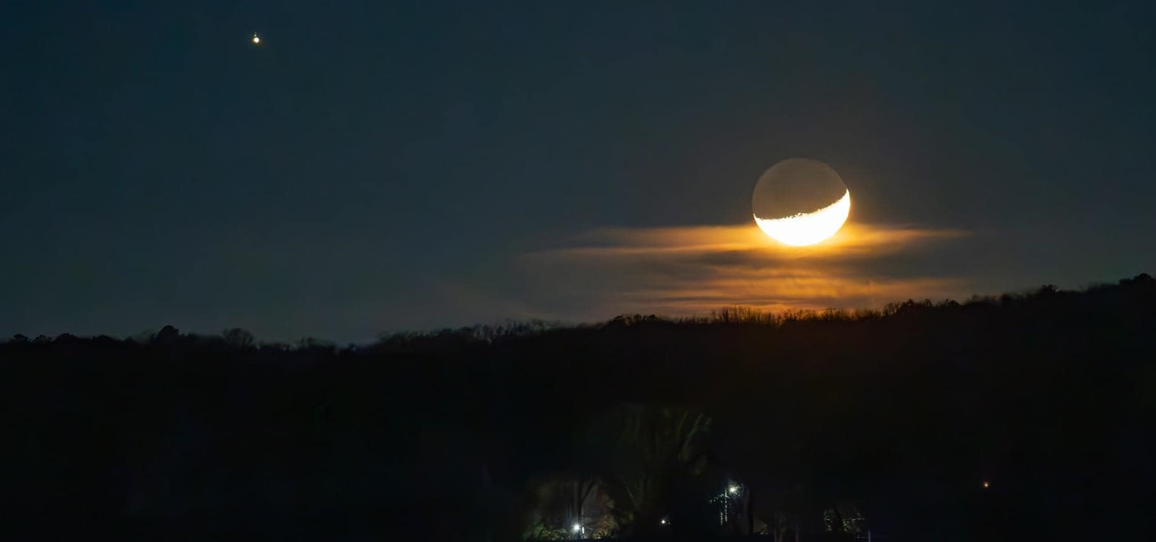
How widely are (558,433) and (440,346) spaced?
12.6ft

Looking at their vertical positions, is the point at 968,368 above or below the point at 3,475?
above

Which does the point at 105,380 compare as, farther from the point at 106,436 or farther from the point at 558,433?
the point at 558,433

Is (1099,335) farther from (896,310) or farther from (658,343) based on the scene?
(658,343)

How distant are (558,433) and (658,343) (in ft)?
10.1

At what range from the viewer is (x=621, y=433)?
88.0ft

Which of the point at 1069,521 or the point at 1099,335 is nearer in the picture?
the point at 1069,521

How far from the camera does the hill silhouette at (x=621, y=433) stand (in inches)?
966

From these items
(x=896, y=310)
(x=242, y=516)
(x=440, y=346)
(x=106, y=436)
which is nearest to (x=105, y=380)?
(x=106, y=436)

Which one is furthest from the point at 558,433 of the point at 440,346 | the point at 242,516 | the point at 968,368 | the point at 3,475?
the point at 3,475

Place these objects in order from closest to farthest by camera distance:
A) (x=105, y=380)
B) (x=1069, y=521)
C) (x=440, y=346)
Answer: (x=1069, y=521) → (x=105, y=380) → (x=440, y=346)

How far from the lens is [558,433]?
2666 cm

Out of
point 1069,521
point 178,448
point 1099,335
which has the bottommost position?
point 1069,521

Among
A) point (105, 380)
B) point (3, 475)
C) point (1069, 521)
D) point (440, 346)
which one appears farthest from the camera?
point (440, 346)

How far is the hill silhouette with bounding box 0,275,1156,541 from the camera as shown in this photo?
80.5ft
